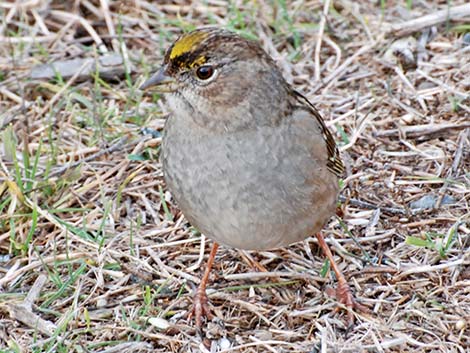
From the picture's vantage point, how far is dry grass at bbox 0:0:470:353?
419cm

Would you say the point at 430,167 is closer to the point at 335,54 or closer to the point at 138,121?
the point at 335,54

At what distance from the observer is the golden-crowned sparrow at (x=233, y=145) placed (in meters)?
3.98

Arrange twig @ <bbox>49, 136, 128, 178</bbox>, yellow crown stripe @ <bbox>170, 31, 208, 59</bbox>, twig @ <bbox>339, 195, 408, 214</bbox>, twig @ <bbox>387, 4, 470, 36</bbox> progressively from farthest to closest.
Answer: twig @ <bbox>387, 4, 470, 36</bbox>, twig @ <bbox>49, 136, 128, 178</bbox>, twig @ <bbox>339, 195, 408, 214</bbox>, yellow crown stripe @ <bbox>170, 31, 208, 59</bbox>

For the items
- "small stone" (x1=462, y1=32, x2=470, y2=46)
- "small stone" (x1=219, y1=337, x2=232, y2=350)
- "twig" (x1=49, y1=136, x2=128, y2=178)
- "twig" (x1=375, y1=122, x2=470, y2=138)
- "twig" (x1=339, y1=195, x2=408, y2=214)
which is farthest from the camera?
"small stone" (x1=462, y1=32, x2=470, y2=46)

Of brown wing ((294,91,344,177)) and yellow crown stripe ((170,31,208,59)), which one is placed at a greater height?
yellow crown stripe ((170,31,208,59))

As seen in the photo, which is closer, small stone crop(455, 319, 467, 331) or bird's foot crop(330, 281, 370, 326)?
small stone crop(455, 319, 467, 331)

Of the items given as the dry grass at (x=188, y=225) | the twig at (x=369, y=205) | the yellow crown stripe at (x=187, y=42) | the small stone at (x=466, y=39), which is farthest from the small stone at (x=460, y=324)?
the small stone at (x=466, y=39)

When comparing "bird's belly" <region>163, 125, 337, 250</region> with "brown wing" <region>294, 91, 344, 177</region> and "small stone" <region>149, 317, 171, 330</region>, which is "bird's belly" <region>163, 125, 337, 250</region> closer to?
"brown wing" <region>294, 91, 344, 177</region>

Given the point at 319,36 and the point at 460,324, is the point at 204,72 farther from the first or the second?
the point at 319,36

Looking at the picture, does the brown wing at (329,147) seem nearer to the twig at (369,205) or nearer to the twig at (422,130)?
the twig at (369,205)

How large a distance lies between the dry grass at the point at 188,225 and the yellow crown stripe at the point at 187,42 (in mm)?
1077

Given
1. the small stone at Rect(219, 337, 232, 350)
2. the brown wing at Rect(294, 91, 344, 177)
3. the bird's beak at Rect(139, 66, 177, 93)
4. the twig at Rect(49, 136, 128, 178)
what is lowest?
the twig at Rect(49, 136, 128, 178)

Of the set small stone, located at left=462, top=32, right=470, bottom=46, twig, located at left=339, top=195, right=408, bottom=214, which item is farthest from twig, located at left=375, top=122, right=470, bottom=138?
small stone, located at left=462, top=32, right=470, bottom=46

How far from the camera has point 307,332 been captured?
4141 millimetres
